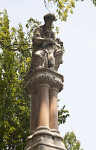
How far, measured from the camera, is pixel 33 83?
8422 mm

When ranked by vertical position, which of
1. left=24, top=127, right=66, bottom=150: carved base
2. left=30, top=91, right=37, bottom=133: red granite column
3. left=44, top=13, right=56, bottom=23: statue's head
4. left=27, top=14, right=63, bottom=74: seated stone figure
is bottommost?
left=24, top=127, right=66, bottom=150: carved base

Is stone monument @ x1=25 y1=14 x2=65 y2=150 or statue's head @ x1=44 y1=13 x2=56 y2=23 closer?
stone monument @ x1=25 y1=14 x2=65 y2=150

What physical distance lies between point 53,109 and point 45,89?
67cm

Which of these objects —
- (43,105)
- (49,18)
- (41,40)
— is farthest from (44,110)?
(49,18)

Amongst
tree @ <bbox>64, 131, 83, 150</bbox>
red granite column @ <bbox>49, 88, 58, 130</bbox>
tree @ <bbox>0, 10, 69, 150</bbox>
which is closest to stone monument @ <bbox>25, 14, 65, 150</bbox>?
red granite column @ <bbox>49, 88, 58, 130</bbox>

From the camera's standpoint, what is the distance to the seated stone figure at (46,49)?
865cm

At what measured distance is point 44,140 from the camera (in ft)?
23.4

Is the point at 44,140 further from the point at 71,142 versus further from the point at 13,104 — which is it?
the point at 71,142

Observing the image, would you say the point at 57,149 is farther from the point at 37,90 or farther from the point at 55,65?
the point at 55,65

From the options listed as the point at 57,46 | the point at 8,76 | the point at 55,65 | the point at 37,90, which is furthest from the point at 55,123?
the point at 8,76

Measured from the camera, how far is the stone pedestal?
7.27m

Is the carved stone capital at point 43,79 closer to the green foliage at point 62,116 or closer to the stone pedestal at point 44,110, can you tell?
the stone pedestal at point 44,110

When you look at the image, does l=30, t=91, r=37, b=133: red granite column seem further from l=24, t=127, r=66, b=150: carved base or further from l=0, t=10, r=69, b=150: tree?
l=0, t=10, r=69, b=150: tree

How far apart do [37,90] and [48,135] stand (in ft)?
5.40
